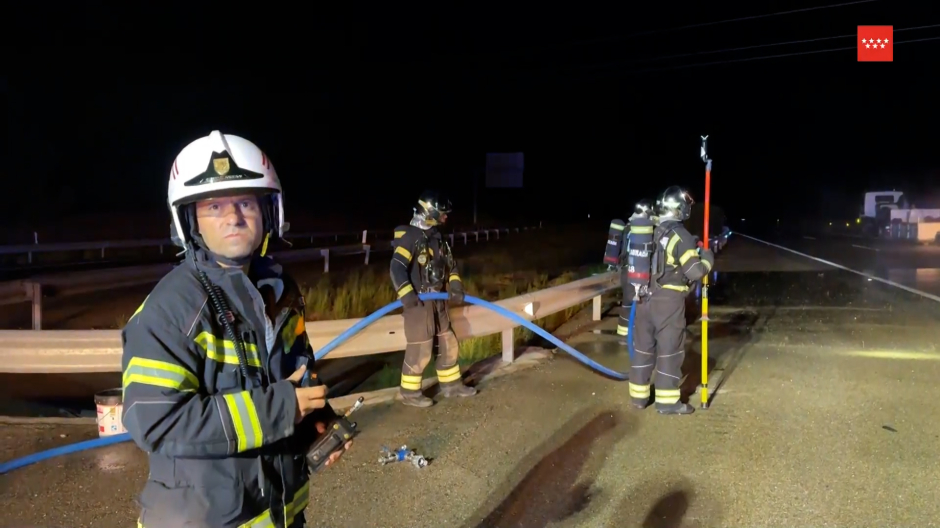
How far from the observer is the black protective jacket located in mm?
2324

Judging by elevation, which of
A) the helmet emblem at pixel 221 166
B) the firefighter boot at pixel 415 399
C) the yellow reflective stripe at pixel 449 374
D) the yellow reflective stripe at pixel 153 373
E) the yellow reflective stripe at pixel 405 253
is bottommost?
the firefighter boot at pixel 415 399

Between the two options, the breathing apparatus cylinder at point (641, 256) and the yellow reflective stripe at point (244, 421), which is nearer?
the yellow reflective stripe at point (244, 421)

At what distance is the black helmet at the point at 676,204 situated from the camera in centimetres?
707

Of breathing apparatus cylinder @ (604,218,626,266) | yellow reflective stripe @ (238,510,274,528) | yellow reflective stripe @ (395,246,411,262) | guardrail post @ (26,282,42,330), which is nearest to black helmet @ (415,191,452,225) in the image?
yellow reflective stripe @ (395,246,411,262)

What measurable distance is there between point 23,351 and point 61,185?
44.6 metres

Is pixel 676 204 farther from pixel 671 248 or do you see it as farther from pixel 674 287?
pixel 674 287

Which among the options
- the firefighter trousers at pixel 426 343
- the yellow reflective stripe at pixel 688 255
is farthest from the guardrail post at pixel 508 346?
the yellow reflective stripe at pixel 688 255

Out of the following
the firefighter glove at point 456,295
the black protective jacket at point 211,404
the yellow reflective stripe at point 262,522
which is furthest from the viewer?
the firefighter glove at point 456,295

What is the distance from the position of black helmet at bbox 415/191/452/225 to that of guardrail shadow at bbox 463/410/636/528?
7.36 feet

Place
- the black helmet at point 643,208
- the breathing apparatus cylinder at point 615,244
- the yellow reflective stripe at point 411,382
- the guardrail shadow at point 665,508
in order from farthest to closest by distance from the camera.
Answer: the breathing apparatus cylinder at point 615,244, the black helmet at point 643,208, the yellow reflective stripe at point 411,382, the guardrail shadow at point 665,508

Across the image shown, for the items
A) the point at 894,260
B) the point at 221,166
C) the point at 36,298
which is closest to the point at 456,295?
the point at 221,166

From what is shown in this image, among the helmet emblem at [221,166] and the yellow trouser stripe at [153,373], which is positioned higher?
the helmet emblem at [221,166]

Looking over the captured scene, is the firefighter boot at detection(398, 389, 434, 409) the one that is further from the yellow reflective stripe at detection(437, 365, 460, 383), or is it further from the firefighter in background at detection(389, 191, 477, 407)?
the yellow reflective stripe at detection(437, 365, 460, 383)

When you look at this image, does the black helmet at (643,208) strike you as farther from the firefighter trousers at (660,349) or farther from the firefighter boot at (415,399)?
the firefighter boot at (415,399)
